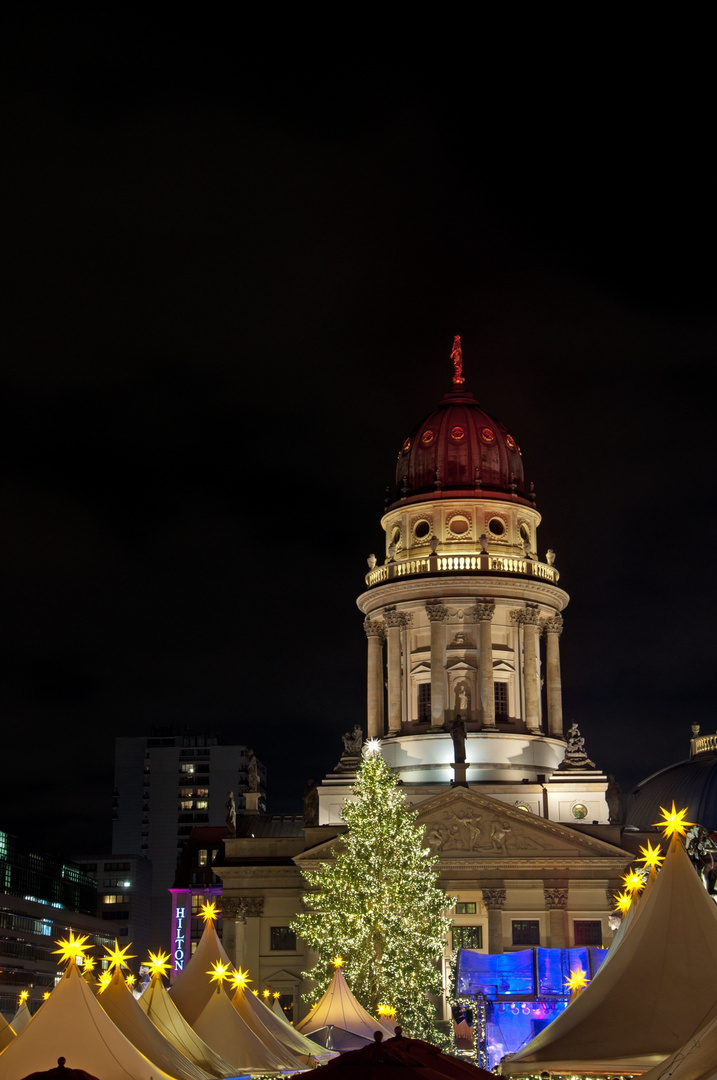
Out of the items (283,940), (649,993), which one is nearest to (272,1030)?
(649,993)

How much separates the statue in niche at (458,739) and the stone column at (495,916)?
7.93 meters

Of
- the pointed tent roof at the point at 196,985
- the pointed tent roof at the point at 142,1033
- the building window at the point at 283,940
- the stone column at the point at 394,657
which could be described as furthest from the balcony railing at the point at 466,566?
the pointed tent roof at the point at 142,1033

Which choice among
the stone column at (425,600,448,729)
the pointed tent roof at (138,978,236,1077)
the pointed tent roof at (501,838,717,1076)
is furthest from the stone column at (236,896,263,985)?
the pointed tent roof at (501,838,717,1076)

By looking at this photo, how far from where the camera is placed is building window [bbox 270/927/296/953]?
92625 mm

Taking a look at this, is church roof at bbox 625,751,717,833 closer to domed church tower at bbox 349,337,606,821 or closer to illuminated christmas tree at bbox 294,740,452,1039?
domed church tower at bbox 349,337,606,821

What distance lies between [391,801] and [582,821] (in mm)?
22768

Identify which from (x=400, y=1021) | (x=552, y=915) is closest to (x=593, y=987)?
(x=400, y=1021)

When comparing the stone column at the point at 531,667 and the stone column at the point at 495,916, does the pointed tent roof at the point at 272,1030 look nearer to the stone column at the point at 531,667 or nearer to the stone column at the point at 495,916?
the stone column at the point at 495,916

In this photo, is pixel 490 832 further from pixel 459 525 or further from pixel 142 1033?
pixel 142 1033

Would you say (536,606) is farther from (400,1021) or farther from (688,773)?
(400,1021)

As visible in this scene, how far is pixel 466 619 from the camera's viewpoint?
9975 cm

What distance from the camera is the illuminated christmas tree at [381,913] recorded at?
7088 cm

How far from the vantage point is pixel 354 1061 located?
19875mm

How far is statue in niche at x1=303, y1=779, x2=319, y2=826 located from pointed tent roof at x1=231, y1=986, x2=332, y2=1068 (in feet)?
149
